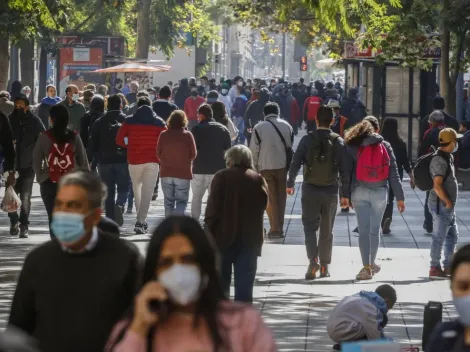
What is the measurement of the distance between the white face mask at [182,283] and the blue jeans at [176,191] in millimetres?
12602

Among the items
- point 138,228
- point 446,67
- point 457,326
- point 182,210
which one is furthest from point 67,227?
point 446,67

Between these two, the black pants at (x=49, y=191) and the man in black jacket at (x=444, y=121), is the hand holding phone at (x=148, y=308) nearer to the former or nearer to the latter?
the black pants at (x=49, y=191)

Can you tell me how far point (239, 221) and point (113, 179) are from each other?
785 centimetres

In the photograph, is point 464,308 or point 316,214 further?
point 316,214

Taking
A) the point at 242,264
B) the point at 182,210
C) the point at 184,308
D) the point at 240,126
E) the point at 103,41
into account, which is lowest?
the point at 182,210

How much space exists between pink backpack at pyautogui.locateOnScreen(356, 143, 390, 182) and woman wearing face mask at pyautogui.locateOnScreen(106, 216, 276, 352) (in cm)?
992

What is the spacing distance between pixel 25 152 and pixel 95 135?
3.28ft

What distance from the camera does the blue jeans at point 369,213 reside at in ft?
47.4

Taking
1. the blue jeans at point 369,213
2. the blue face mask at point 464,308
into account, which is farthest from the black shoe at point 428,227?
the blue face mask at point 464,308

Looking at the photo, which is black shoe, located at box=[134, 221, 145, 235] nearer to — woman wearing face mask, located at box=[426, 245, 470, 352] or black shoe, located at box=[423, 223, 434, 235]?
black shoe, located at box=[423, 223, 434, 235]

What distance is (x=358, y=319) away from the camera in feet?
28.8

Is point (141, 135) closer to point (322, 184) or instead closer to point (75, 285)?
point (322, 184)

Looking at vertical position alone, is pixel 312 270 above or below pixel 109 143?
below

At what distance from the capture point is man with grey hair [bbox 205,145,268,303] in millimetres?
10555
